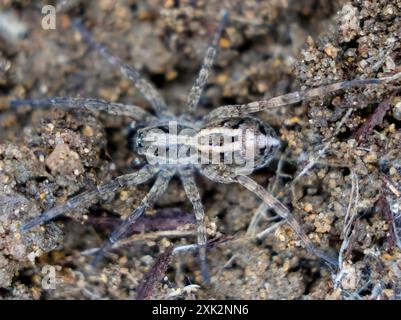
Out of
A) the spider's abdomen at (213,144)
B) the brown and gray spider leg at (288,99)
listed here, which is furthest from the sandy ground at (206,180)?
the spider's abdomen at (213,144)

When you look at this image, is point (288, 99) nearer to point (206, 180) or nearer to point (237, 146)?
point (237, 146)

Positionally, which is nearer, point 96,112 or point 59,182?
point 59,182

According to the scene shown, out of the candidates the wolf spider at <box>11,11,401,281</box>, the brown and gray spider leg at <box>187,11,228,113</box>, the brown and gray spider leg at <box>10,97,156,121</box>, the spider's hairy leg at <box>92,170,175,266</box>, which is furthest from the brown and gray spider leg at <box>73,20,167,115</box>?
the spider's hairy leg at <box>92,170,175,266</box>

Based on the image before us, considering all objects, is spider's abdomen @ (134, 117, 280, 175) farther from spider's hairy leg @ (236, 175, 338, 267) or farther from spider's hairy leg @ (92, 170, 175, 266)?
spider's hairy leg @ (92, 170, 175, 266)

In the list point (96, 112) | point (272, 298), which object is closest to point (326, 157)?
point (272, 298)

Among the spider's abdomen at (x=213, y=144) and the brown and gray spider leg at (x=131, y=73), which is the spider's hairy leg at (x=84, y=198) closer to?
the spider's abdomen at (x=213, y=144)
